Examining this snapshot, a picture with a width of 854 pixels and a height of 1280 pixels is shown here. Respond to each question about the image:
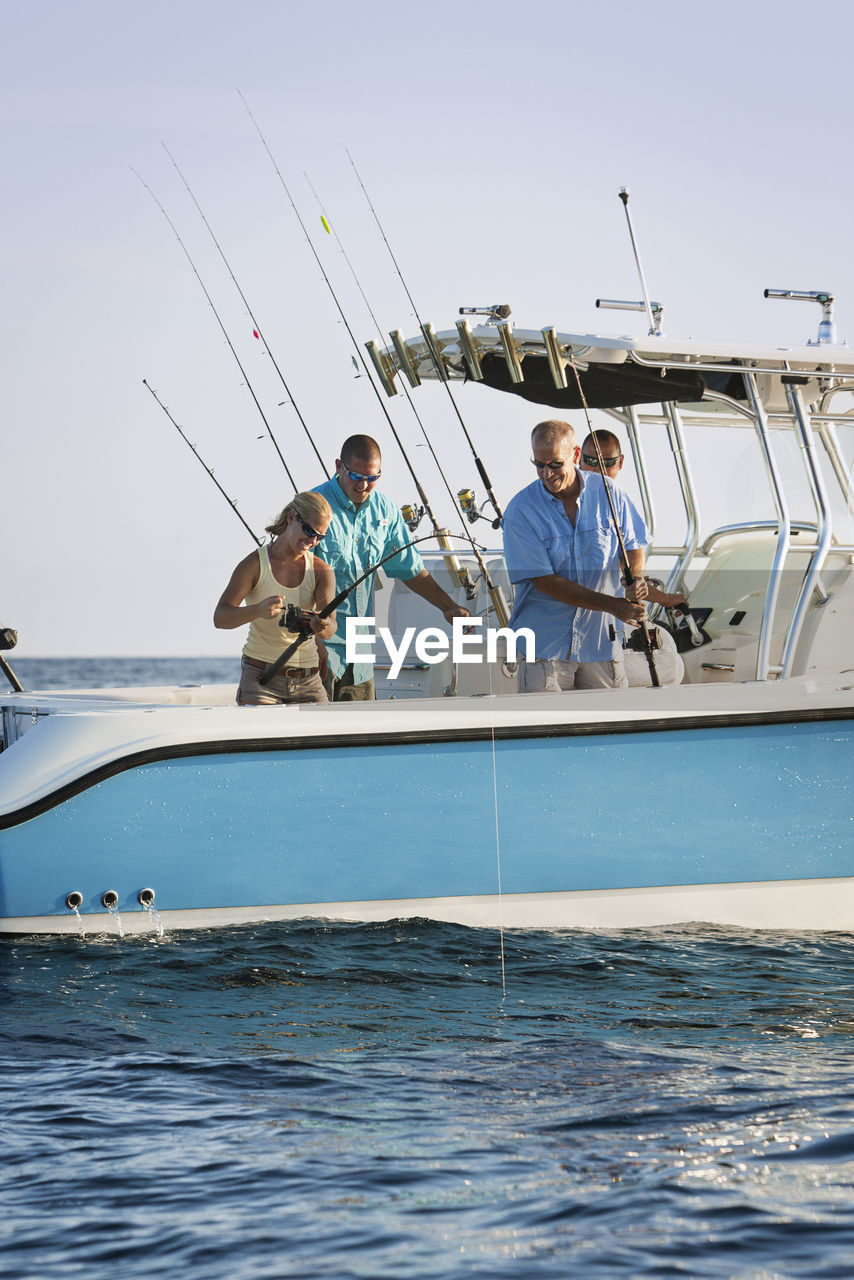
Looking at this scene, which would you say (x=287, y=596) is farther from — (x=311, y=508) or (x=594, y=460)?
(x=594, y=460)

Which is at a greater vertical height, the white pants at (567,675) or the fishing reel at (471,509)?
the fishing reel at (471,509)

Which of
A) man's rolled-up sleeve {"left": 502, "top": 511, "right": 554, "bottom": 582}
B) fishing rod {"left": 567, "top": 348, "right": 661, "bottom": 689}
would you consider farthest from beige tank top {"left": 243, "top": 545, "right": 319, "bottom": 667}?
fishing rod {"left": 567, "top": 348, "right": 661, "bottom": 689}

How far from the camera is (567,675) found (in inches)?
215

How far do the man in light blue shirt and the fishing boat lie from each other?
6.4 inches

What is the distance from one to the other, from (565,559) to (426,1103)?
2.26m

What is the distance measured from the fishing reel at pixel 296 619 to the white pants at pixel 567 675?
81 centimetres

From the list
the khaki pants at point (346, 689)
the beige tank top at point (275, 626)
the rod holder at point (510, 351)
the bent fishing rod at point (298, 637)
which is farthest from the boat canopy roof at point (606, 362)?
the khaki pants at point (346, 689)

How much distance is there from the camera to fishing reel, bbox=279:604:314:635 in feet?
17.5

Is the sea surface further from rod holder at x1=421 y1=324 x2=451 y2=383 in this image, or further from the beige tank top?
rod holder at x1=421 y1=324 x2=451 y2=383

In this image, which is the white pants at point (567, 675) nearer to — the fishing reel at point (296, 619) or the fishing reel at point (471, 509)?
the fishing reel at point (296, 619)

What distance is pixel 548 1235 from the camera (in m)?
3.15

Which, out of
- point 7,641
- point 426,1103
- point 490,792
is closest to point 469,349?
point 490,792

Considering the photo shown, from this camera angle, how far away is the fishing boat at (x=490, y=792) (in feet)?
16.5

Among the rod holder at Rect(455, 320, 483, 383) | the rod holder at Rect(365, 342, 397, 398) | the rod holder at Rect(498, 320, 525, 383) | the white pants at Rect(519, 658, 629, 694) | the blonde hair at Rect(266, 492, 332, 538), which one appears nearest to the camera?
the blonde hair at Rect(266, 492, 332, 538)
